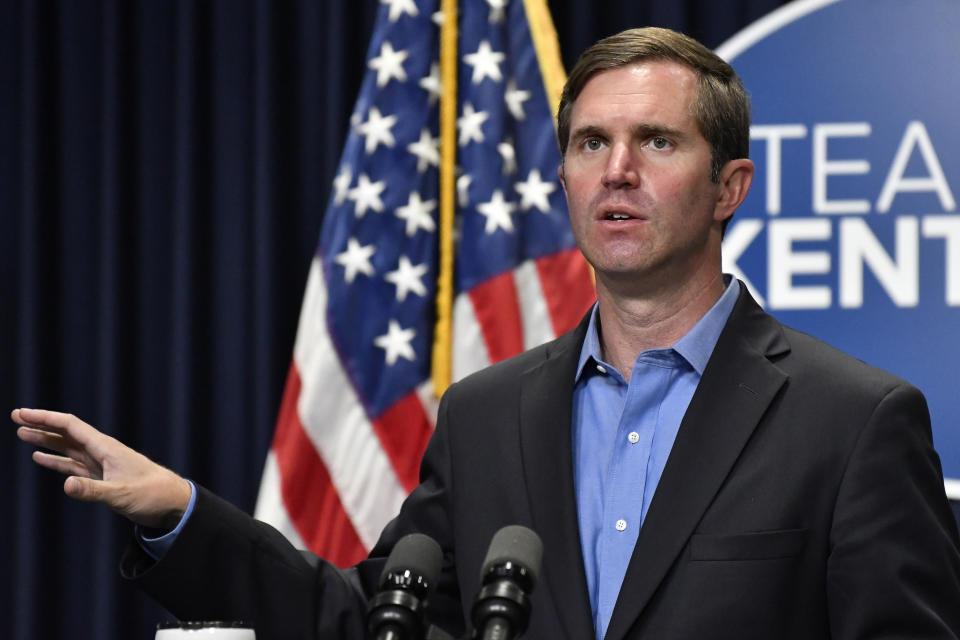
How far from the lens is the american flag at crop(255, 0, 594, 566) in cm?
302

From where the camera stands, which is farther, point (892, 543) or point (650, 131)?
point (650, 131)

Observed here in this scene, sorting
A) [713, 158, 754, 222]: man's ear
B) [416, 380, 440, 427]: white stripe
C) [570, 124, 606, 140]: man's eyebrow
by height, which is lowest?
[416, 380, 440, 427]: white stripe

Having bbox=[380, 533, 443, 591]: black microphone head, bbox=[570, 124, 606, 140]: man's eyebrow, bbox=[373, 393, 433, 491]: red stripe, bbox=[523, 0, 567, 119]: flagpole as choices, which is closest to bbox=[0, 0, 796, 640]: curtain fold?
bbox=[523, 0, 567, 119]: flagpole

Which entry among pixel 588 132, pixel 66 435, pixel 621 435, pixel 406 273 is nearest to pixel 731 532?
pixel 621 435

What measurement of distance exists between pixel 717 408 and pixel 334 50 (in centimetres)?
205

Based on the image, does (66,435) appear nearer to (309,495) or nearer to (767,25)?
(309,495)

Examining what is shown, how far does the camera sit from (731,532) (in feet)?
4.93

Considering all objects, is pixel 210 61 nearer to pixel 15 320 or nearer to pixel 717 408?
pixel 15 320

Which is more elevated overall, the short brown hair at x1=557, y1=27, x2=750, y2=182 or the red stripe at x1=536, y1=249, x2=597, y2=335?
the short brown hair at x1=557, y1=27, x2=750, y2=182

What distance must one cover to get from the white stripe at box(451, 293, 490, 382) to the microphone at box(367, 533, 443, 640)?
1.92m

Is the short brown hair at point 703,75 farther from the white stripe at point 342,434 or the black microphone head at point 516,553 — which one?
the white stripe at point 342,434

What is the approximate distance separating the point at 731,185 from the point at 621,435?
43 centimetres

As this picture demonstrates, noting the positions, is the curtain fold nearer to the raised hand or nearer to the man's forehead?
the man's forehead

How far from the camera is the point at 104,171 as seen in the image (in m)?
3.37
